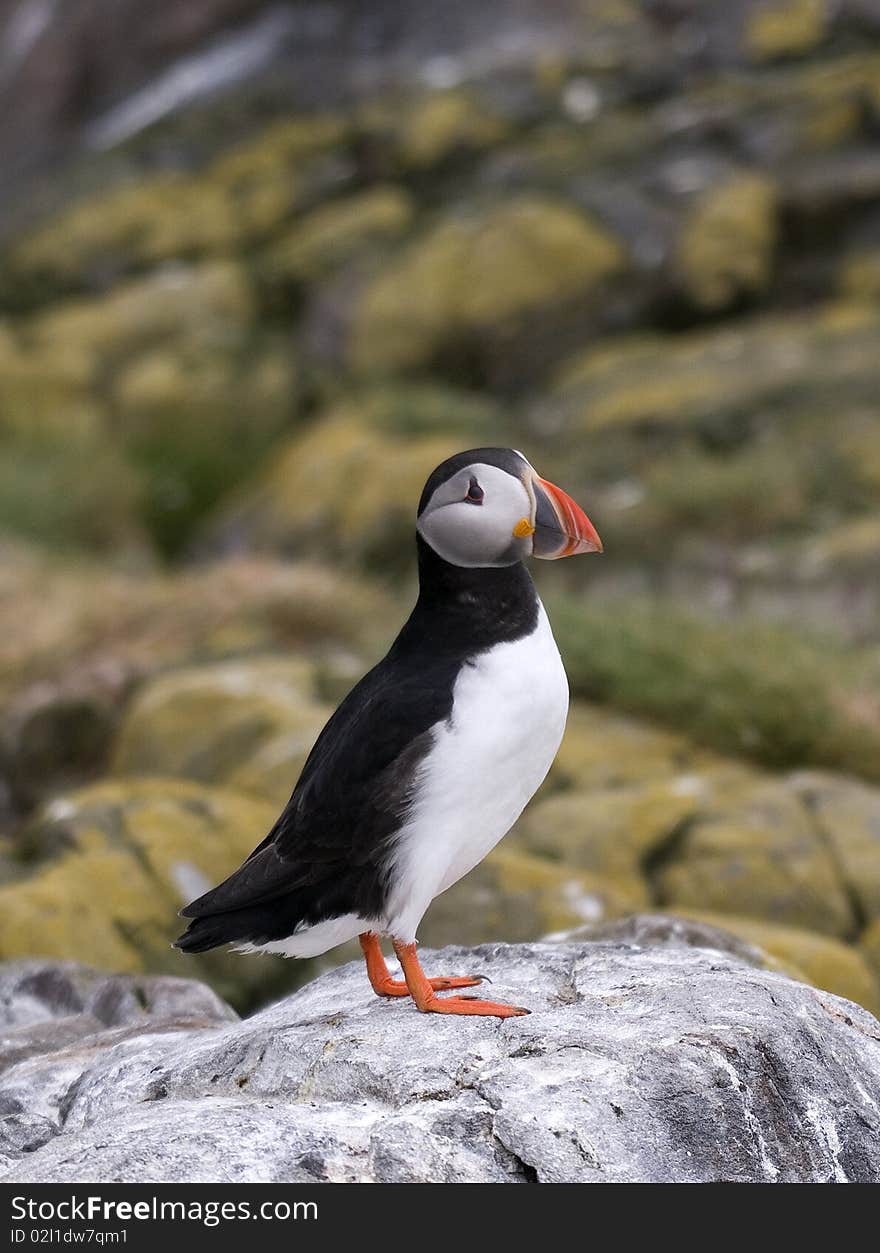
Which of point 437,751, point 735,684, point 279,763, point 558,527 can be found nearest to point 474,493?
point 558,527

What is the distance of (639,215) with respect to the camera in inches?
647

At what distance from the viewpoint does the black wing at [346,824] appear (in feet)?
12.8

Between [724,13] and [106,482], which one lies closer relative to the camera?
[106,482]

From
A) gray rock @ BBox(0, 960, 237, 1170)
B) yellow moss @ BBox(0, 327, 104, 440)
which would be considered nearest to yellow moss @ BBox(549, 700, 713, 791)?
gray rock @ BBox(0, 960, 237, 1170)

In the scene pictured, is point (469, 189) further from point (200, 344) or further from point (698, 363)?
point (698, 363)

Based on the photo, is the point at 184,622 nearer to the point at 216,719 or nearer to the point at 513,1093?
the point at 216,719

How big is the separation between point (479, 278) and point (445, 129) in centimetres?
367

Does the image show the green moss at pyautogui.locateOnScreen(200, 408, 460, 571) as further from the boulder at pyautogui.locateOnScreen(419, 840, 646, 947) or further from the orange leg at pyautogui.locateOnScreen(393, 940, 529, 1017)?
the orange leg at pyautogui.locateOnScreen(393, 940, 529, 1017)

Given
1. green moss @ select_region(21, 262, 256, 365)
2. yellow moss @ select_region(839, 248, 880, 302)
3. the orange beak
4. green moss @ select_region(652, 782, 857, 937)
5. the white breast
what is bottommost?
yellow moss @ select_region(839, 248, 880, 302)

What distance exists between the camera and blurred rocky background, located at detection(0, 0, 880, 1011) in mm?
6484

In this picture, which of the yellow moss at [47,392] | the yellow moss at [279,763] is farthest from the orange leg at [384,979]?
the yellow moss at [47,392]

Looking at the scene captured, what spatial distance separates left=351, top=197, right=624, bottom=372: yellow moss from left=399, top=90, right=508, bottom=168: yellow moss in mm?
2142
